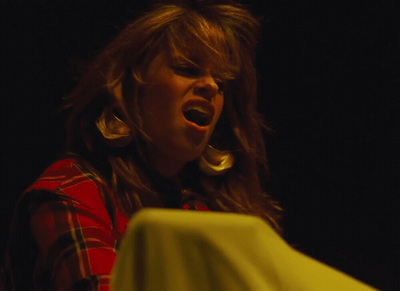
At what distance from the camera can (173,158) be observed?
3.25 ft

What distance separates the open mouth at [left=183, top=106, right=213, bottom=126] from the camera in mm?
978

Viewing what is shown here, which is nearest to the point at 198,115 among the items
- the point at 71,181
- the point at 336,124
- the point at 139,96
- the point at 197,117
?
the point at 197,117

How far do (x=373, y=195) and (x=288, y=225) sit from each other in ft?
0.86

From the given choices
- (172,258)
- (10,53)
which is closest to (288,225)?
(10,53)

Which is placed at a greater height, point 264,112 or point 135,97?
point 135,97

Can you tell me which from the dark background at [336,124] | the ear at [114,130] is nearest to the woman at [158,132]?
the ear at [114,130]

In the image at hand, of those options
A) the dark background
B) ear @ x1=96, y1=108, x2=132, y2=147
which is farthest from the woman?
the dark background

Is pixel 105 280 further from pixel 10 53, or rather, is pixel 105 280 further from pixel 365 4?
pixel 365 4

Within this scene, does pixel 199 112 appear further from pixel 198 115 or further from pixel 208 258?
pixel 208 258

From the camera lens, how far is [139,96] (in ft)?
3.25

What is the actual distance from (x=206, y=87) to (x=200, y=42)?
0.09 m

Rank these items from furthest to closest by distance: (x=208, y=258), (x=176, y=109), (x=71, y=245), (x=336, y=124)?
1. (x=336, y=124)
2. (x=176, y=109)
3. (x=71, y=245)
4. (x=208, y=258)

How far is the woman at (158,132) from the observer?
813 mm

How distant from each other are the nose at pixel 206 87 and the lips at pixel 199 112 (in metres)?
0.01
